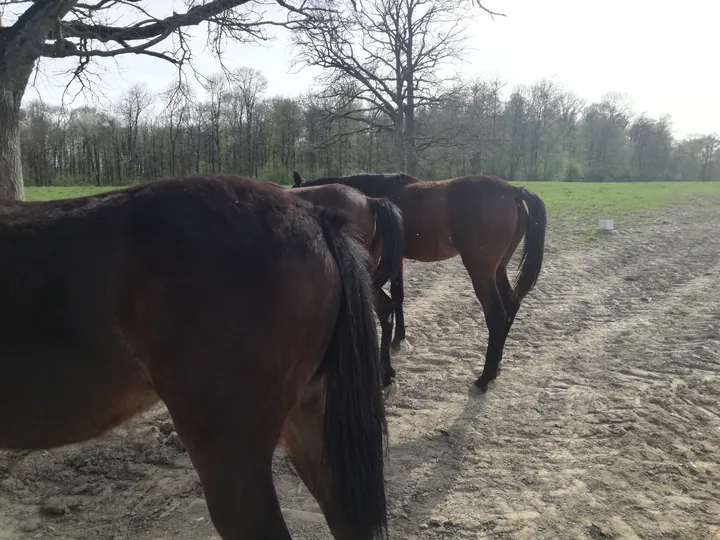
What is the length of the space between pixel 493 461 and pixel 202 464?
2.28 m

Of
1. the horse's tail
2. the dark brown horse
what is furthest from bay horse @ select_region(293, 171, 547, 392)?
the horse's tail

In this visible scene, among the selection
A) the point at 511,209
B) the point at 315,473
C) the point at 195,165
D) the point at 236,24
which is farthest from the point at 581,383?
the point at 195,165

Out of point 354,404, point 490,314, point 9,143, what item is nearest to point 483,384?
point 490,314

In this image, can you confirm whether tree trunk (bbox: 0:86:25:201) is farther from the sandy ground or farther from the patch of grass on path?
the patch of grass on path

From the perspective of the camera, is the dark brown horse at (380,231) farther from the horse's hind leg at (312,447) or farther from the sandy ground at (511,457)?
the horse's hind leg at (312,447)

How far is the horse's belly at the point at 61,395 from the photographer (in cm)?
153

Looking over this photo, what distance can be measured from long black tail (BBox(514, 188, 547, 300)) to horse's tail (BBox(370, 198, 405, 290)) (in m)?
1.61

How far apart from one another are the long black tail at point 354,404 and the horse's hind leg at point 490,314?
2.62 m

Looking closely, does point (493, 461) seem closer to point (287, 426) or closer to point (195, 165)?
point (287, 426)

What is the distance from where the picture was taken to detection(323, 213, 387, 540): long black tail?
180 centimetres

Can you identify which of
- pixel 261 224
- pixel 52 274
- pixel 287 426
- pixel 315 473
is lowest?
pixel 315 473

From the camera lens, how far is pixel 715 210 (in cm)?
1806

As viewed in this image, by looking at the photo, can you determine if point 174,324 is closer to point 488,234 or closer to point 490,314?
point 490,314

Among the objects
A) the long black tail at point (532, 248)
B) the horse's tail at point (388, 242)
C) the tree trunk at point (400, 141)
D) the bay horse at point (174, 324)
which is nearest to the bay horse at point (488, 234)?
the long black tail at point (532, 248)
